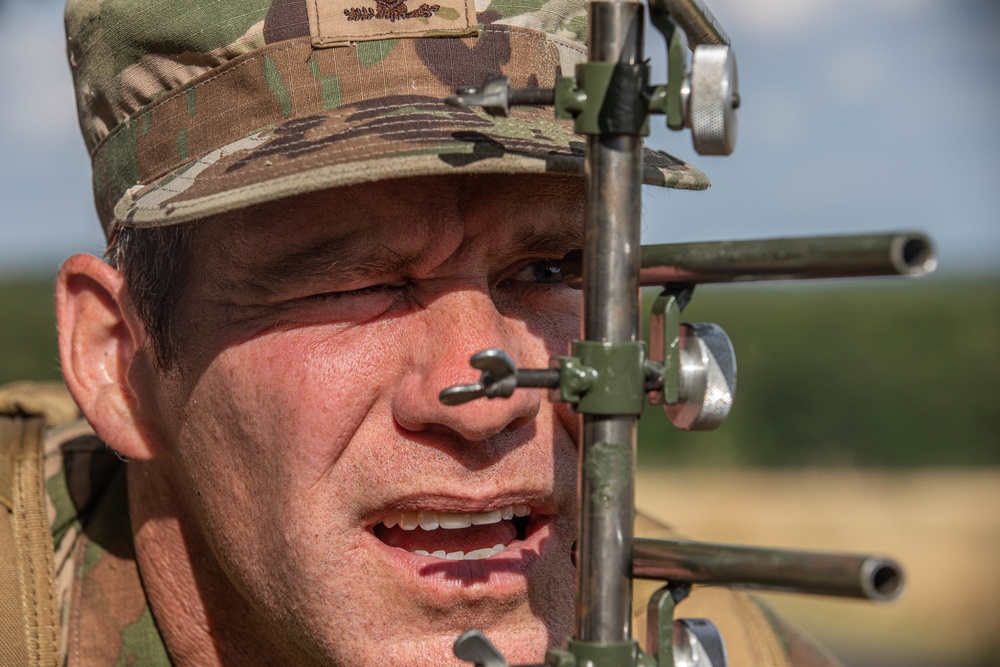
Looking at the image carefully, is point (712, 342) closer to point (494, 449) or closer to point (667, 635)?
point (667, 635)

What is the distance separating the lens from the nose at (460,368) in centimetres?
210

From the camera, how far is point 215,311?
7.99 ft

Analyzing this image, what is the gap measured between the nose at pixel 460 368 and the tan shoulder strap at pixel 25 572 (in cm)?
113

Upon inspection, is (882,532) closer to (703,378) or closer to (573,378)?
(703,378)

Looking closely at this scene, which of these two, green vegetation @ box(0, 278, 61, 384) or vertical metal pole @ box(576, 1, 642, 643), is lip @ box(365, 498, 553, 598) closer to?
vertical metal pole @ box(576, 1, 642, 643)

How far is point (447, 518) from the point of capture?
2195 millimetres

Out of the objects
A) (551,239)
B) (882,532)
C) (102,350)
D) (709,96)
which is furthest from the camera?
(882,532)

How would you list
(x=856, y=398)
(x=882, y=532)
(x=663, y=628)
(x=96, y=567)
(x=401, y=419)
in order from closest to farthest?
(x=663, y=628) < (x=401, y=419) < (x=96, y=567) < (x=882, y=532) < (x=856, y=398)

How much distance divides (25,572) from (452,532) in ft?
3.72

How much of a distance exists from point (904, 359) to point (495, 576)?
79.2 ft

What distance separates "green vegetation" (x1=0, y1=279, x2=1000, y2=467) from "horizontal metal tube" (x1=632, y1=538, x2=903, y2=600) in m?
20.3

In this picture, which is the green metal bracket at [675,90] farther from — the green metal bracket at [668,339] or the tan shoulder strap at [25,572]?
the tan shoulder strap at [25,572]

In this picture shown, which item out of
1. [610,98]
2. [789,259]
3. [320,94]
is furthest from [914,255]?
[320,94]

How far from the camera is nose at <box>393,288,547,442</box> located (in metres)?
2.10
